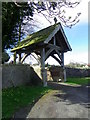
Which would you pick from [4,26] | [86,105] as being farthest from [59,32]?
[86,105]

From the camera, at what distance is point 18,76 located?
15031 millimetres

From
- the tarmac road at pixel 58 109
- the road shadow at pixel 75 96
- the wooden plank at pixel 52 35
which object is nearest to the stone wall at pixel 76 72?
the wooden plank at pixel 52 35

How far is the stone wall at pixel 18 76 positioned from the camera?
43.4ft

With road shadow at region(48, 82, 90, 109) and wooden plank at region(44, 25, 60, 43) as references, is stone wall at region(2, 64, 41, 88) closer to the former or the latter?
wooden plank at region(44, 25, 60, 43)

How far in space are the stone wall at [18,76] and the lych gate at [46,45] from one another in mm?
1327

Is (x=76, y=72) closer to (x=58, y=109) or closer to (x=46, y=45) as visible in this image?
(x=46, y=45)

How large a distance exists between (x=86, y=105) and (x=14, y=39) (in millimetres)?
12337

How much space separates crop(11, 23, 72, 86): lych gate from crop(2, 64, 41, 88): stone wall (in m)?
1.33

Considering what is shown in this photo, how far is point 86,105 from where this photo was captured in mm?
9422

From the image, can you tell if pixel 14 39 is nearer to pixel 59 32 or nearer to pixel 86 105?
pixel 59 32

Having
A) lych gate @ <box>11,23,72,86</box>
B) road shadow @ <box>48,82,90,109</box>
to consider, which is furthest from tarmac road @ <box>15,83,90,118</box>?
lych gate @ <box>11,23,72,86</box>

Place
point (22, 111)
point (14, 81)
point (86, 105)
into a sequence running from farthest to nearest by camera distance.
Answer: point (14, 81) → point (86, 105) → point (22, 111)

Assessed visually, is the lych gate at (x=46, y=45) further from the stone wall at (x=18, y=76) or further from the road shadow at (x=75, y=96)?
the road shadow at (x=75, y=96)

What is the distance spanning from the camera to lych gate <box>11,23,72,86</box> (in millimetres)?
16450
